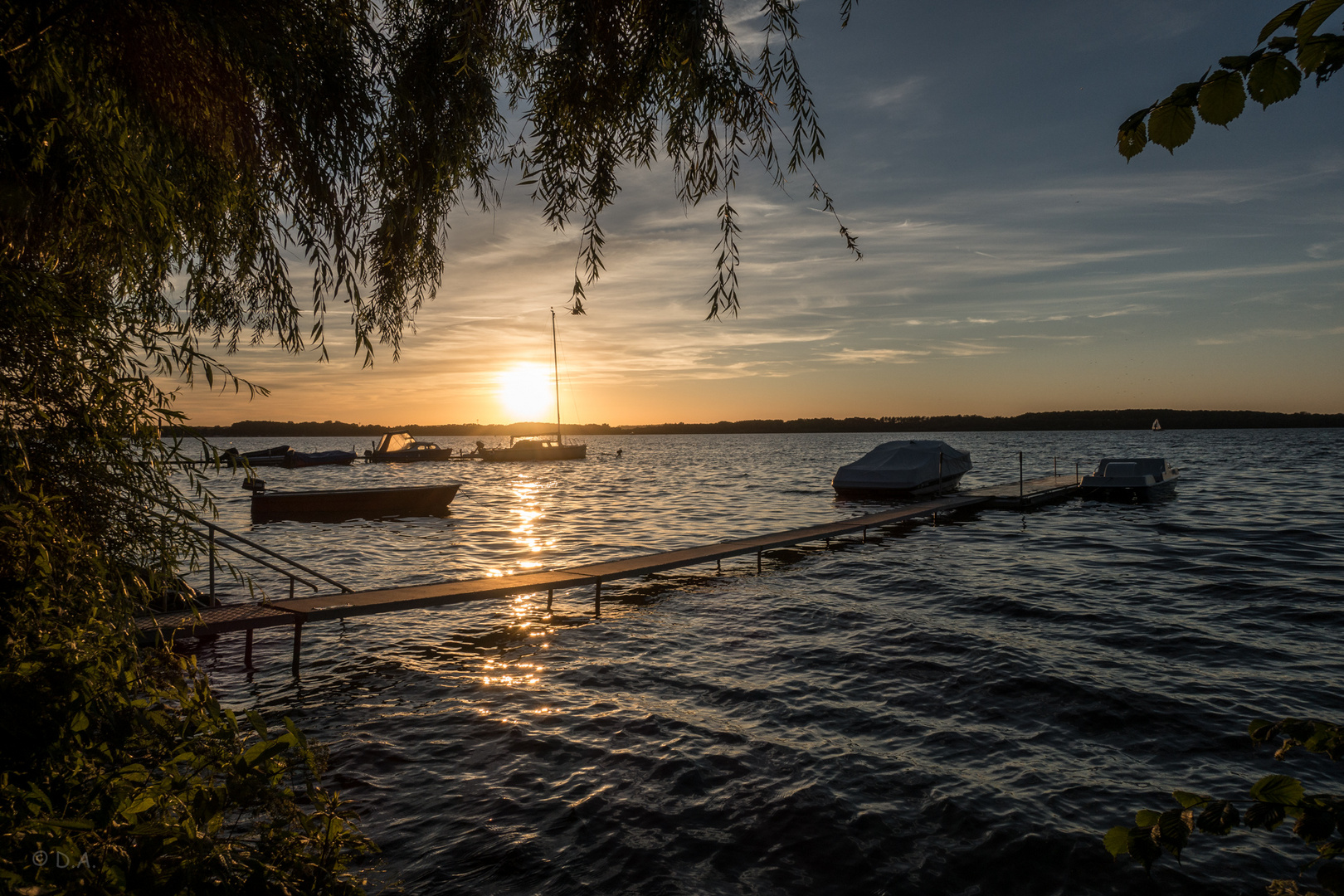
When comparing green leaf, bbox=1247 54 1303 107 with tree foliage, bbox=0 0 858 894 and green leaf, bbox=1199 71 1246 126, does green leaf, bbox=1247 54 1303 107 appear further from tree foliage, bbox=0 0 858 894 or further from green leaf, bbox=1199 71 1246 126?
tree foliage, bbox=0 0 858 894

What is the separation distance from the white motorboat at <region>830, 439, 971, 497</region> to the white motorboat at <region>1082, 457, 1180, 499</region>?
584 cm

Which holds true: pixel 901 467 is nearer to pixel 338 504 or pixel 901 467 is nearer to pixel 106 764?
pixel 338 504

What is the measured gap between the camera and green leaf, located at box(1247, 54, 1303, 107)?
72.0 inches

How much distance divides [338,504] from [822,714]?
2625cm

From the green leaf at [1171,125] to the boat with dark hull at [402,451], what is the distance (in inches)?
3628

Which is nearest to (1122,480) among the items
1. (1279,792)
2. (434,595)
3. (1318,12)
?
(434,595)

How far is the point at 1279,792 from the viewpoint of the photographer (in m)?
2.16

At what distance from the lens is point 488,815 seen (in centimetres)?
641

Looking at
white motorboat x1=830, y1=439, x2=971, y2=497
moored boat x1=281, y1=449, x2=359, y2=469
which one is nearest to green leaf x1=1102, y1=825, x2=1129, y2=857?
white motorboat x1=830, y1=439, x2=971, y2=497

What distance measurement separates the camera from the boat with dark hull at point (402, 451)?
87844 millimetres

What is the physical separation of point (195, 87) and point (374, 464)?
92376mm

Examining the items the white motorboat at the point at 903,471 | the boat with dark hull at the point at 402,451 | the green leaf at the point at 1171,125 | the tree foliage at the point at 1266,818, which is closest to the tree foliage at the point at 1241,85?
the green leaf at the point at 1171,125

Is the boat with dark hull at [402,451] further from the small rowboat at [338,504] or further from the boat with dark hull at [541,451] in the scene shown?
the small rowboat at [338,504]

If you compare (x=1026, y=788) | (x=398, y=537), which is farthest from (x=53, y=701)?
(x=398, y=537)
